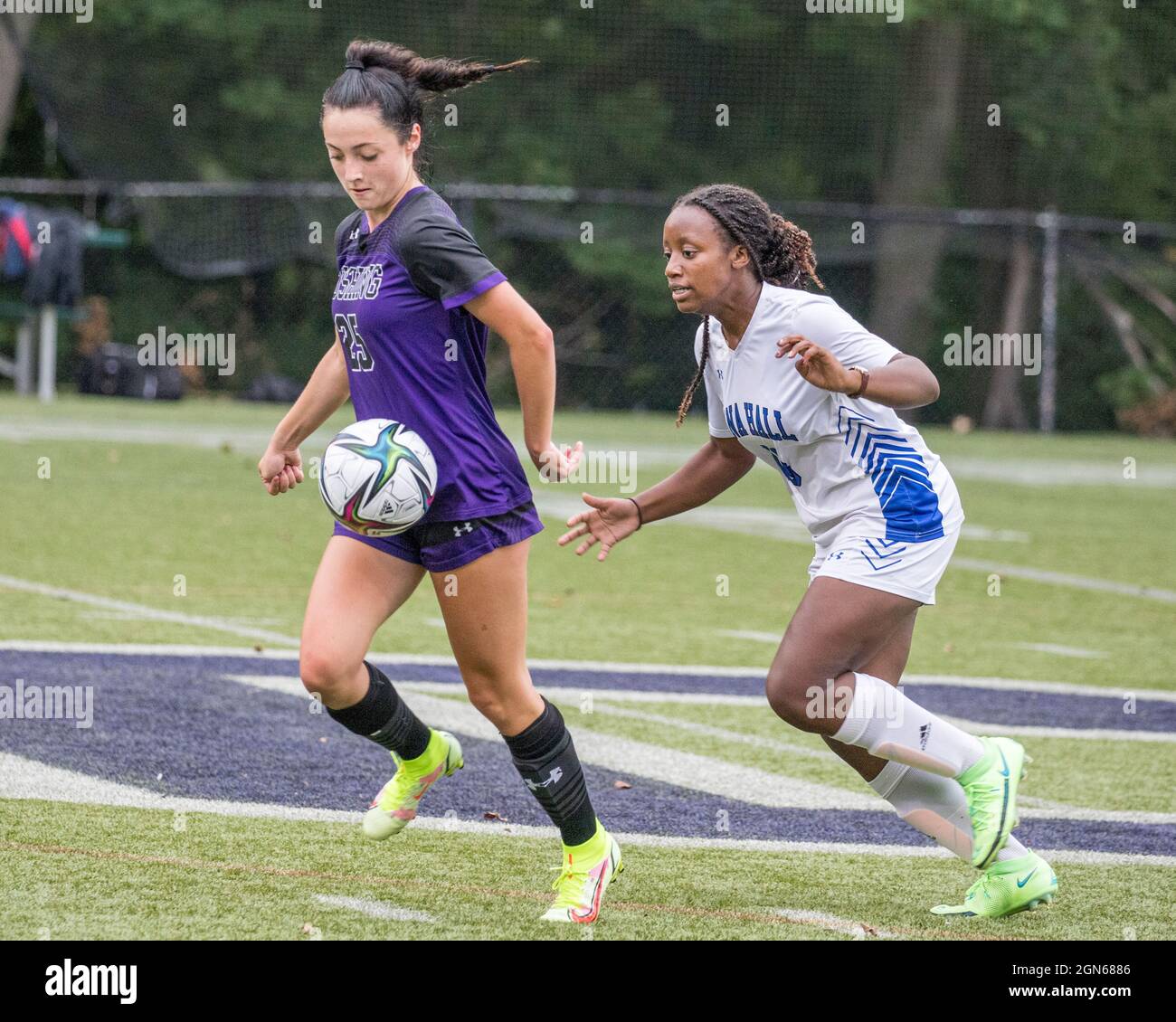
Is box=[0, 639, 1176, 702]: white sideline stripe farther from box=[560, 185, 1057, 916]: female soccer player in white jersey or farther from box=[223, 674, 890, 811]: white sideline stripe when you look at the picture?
box=[560, 185, 1057, 916]: female soccer player in white jersey

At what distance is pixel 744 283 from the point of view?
5.19 metres

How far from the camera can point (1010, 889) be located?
496cm

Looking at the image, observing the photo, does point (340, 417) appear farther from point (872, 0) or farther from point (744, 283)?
point (744, 283)

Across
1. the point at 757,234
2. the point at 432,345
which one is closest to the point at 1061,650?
the point at 757,234

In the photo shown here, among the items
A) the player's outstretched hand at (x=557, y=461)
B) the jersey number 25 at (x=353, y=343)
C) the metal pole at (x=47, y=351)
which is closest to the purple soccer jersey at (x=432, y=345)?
the jersey number 25 at (x=353, y=343)

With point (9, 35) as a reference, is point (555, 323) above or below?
below

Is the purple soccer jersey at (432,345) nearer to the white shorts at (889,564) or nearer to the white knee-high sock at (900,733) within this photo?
the white shorts at (889,564)

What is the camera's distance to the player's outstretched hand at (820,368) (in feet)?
15.8

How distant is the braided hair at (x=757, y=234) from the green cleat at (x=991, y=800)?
131 cm

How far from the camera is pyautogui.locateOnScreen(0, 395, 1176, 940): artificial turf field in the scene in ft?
16.0

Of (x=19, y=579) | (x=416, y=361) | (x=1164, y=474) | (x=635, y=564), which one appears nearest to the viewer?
(x=416, y=361)

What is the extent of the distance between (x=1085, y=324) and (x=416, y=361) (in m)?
29.4

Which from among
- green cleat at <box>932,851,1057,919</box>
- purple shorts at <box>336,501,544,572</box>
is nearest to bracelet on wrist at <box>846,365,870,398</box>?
purple shorts at <box>336,501,544,572</box>
